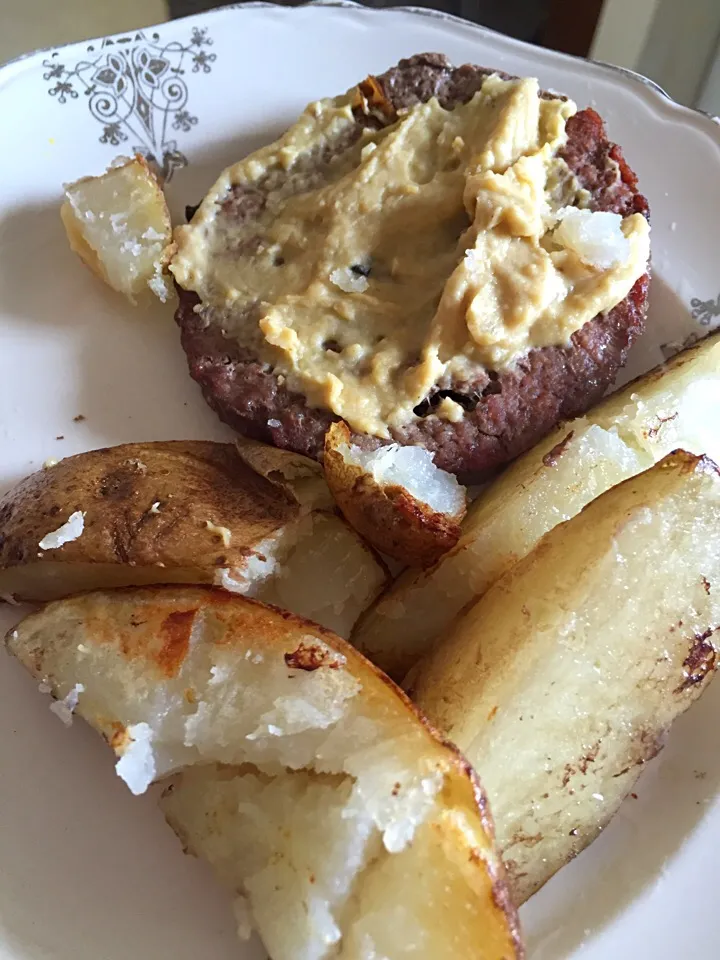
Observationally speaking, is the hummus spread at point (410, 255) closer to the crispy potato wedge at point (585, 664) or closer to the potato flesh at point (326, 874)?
the crispy potato wedge at point (585, 664)

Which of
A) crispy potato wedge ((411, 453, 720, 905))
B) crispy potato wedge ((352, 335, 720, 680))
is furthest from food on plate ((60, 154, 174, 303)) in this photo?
crispy potato wedge ((411, 453, 720, 905))

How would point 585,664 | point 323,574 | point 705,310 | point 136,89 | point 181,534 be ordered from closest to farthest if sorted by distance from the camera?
point 585,664
point 181,534
point 323,574
point 705,310
point 136,89

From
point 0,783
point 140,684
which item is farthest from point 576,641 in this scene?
point 0,783

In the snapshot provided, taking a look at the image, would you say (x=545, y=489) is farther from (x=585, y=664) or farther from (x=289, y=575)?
(x=289, y=575)

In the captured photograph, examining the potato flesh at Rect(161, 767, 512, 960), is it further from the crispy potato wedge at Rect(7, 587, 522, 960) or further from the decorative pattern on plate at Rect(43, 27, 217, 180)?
the decorative pattern on plate at Rect(43, 27, 217, 180)

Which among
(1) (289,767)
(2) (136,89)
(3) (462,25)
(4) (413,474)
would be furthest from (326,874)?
(3) (462,25)

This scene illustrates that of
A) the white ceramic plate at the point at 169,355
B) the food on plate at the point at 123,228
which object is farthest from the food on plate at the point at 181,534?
the food on plate at the point at 123,228
